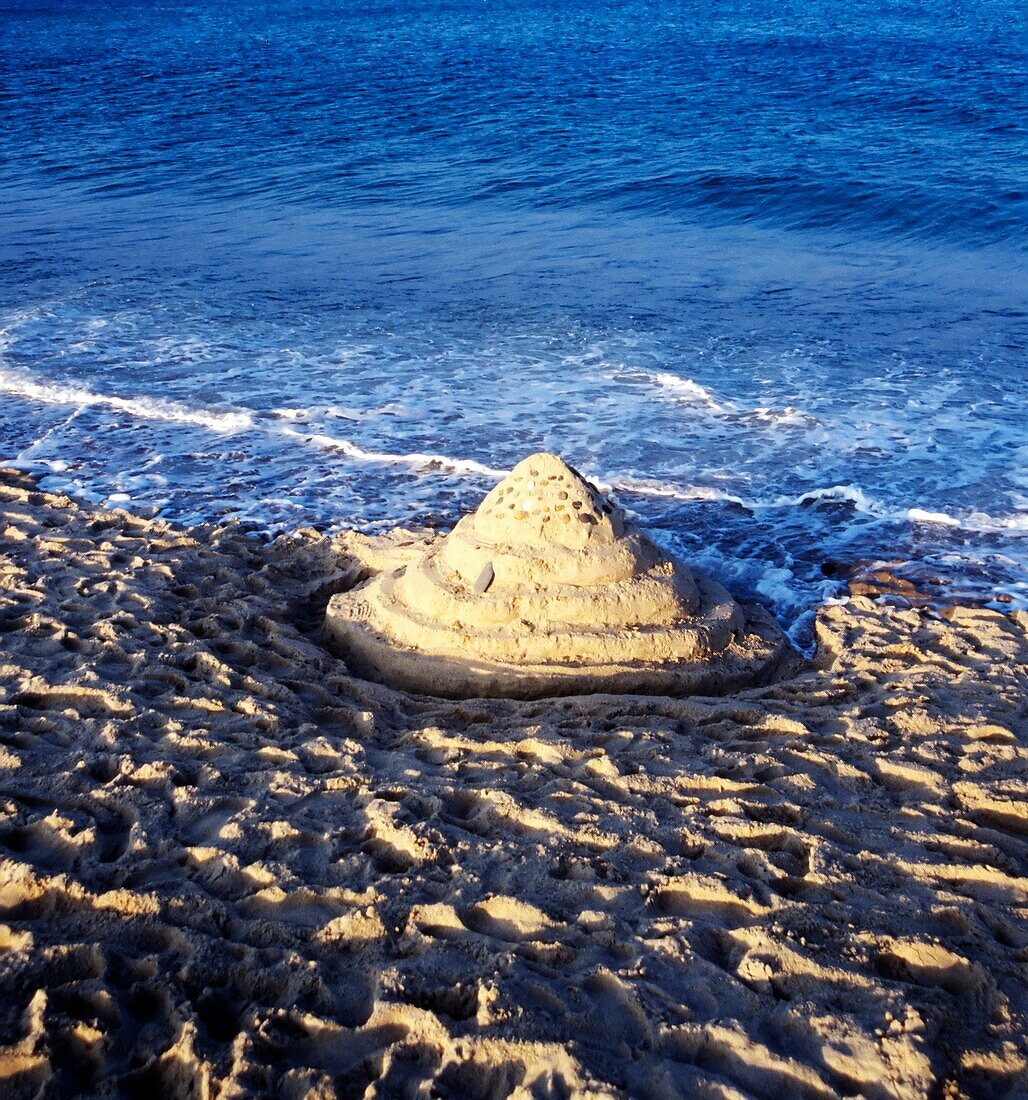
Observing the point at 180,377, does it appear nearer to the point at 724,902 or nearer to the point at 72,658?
the point at 72,658

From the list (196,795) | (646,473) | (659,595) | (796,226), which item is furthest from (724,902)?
(796,226)

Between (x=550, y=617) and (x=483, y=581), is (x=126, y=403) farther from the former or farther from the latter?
(x=550, y=617)

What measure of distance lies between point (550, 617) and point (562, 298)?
7.56 m

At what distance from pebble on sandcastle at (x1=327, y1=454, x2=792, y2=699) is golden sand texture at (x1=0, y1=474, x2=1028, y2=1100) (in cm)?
18

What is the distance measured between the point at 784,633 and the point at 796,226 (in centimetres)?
1056

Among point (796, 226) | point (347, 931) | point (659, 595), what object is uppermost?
point (347, 931)

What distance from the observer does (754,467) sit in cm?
714

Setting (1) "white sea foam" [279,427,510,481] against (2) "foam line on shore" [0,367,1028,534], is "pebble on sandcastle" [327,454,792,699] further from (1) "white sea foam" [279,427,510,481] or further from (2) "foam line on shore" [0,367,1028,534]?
(1) "white sea foam" [279,427,510,481]

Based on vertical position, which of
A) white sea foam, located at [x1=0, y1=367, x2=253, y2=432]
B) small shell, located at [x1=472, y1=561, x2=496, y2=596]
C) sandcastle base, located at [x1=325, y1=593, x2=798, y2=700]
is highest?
small shell, located at [x1=472, y1=561, x2=496, y2=596]

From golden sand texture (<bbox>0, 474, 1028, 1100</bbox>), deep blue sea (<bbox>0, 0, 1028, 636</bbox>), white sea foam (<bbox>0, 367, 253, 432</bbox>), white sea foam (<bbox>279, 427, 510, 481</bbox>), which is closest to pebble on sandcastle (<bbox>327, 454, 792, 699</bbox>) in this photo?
golden sand texture (<bbox>0, 474, 1028, 1100</bbox>)

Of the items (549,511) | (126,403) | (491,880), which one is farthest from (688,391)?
(491,880)

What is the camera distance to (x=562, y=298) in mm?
11227

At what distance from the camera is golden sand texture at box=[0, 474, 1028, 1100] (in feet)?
6.89

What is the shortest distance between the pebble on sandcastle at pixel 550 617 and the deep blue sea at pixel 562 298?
1097mm
